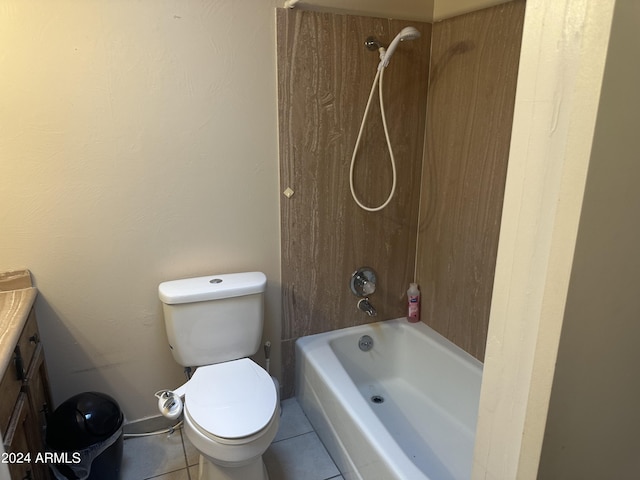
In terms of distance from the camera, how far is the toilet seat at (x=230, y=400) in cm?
151

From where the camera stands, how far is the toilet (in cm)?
151

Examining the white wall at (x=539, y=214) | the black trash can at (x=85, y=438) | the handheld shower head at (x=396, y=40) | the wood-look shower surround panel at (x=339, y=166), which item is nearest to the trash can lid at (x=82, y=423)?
the black trash can at (x=85, y=438)

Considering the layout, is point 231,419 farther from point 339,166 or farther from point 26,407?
point 339,166

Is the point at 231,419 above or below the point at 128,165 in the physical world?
below

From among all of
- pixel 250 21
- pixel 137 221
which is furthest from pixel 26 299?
pixel 250 21

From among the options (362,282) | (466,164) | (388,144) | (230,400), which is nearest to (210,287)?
(230,400)

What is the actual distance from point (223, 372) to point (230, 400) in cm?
19

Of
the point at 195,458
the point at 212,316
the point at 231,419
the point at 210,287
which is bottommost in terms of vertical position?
the point at 195,458

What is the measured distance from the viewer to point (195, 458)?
1.95m

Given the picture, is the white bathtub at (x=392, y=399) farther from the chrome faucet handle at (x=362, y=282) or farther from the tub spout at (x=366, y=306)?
the chrome faucet handle at (x=362, y=282)

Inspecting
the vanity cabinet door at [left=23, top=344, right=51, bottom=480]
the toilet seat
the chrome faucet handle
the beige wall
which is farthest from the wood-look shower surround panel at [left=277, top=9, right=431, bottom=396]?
the beige wall

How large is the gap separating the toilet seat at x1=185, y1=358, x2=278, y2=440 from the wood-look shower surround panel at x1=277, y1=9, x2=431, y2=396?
48 centimetres

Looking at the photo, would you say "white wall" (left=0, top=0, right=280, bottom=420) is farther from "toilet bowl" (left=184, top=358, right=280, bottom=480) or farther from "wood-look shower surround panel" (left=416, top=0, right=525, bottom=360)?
Answer: "wood-look shower surround panel" (left=416, top=0, right=525, bottom=360)

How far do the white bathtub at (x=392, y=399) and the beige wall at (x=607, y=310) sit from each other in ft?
2.87
